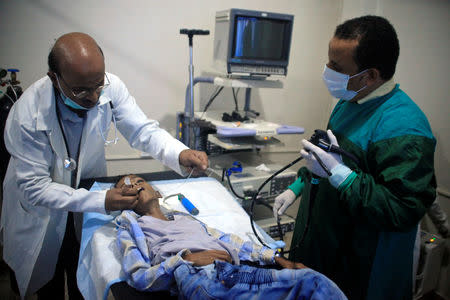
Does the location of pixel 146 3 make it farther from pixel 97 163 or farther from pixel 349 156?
pixel 349 156

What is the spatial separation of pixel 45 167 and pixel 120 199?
0.35m

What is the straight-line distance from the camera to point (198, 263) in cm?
105

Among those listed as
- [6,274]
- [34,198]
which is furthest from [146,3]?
→ [6,274]

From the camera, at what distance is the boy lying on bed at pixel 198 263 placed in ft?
2.89

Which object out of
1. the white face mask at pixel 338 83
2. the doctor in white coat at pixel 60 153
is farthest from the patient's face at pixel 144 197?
the white face mask at pixel 338 83

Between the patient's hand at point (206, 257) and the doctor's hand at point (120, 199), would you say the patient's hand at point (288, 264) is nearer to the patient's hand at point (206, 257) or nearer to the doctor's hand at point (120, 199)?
the patient's hand at point (206, 257)

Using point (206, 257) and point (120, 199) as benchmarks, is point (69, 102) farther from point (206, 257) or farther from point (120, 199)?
point (206, 257)

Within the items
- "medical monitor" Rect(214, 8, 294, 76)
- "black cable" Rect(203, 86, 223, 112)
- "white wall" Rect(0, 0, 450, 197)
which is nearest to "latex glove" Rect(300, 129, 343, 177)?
"medical monitor" Rect(214, 8, 294, 76)

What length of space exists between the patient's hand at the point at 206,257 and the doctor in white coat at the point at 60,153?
0.38m

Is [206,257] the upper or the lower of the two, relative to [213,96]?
lower

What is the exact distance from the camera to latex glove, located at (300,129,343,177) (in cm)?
103

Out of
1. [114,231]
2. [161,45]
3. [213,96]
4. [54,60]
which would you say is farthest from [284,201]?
[161,45]

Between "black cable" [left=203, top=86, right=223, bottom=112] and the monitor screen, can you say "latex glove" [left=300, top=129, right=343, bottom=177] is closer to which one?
the monitor screen

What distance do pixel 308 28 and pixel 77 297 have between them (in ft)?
9.10
